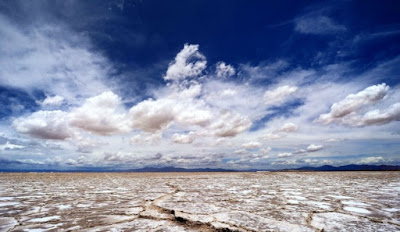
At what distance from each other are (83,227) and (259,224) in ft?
4.71

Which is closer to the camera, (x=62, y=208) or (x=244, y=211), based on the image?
(x=244, y=211)

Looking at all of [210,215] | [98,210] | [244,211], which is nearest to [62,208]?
[98,210]

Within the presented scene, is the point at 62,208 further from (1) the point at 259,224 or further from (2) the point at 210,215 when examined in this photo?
(1) the point at 259,224

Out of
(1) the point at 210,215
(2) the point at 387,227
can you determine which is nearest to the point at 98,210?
(1) the point at 210,215

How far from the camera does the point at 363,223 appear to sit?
1.79 metres

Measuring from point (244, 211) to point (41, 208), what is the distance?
2.35 m

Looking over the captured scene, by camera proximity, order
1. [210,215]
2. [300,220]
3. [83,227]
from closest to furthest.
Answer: [83,227] → [300,220] → [210,215]

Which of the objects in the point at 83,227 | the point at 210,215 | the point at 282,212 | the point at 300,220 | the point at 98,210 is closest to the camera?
the point at 83,227

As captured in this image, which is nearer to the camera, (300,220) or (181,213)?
(300,220)

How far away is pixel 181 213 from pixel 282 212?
105 cm

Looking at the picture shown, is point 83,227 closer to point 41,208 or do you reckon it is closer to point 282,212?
point 41,208

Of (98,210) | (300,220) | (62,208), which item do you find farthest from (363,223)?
(62,208)

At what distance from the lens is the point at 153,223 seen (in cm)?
180

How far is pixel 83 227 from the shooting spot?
1.70 m
